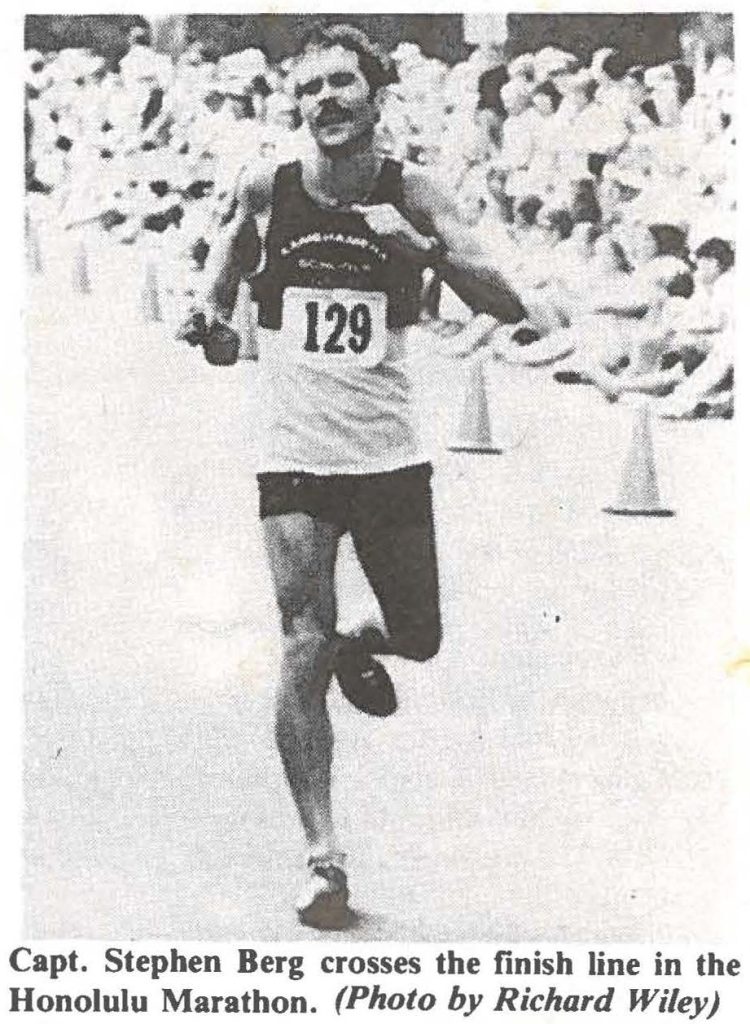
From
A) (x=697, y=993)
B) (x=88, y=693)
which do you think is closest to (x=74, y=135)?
(x=88, y=693)

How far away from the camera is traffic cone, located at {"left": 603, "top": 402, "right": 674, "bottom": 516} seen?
1.34 metres

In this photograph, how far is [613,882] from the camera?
1.34 metres

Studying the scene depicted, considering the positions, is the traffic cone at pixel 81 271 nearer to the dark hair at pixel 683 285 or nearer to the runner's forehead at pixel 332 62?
the runner's forehead at pixel 332 62

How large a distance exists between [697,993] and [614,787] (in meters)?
0.20

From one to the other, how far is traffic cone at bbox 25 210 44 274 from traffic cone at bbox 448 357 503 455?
16.2 inches

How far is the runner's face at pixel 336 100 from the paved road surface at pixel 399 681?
0.70 feet

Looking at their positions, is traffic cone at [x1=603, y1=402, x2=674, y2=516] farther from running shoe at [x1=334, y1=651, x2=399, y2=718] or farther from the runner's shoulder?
the runner's shoulder

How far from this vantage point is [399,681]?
136 cm

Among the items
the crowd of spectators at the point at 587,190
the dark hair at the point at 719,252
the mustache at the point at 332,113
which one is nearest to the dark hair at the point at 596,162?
the crowd of spectators at the point at 587,190

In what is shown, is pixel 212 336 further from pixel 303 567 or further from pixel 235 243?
pixel 303 567

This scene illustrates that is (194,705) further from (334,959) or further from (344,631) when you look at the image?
(334,959)

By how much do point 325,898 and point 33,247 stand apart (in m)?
0.66

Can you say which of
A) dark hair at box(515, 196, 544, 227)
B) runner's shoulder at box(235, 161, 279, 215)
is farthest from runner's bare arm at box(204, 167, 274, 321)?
dark hair at box(515, 196, 544, 227)

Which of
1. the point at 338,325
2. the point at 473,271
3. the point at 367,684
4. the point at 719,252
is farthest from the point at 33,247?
the point at 719,252
